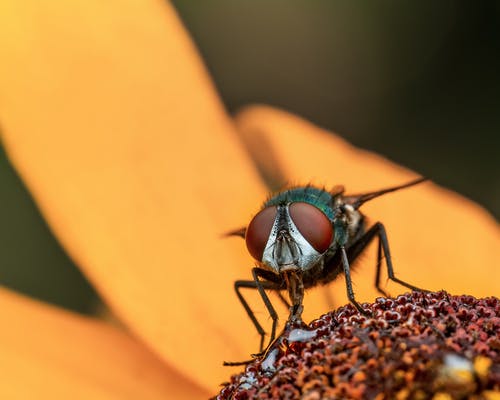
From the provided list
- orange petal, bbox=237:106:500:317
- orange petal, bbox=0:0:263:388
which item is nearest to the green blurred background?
orange petal, bbox=237:106:500:317

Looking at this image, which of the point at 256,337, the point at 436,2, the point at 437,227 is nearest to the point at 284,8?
the point at 436,2

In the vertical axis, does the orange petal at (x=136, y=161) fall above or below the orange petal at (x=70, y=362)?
above

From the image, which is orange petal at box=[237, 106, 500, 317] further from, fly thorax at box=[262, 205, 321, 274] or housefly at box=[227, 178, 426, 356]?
fly thorax at box=[262, 205, 321, 274]

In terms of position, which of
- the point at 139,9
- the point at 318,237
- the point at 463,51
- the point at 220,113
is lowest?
the point at 318,237

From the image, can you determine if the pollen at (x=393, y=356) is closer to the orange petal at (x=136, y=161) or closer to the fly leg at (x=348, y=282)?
the fly leg at (x=348, y=282)

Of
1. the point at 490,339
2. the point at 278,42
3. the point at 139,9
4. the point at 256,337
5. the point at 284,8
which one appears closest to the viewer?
the point at 490,339

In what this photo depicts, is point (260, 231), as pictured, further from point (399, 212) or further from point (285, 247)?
point (399, 212)

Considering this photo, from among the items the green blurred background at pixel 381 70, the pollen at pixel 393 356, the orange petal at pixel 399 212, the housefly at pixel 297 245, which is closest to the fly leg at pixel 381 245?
the housefly at pixel 297 245

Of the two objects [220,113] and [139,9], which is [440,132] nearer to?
[220,113]
